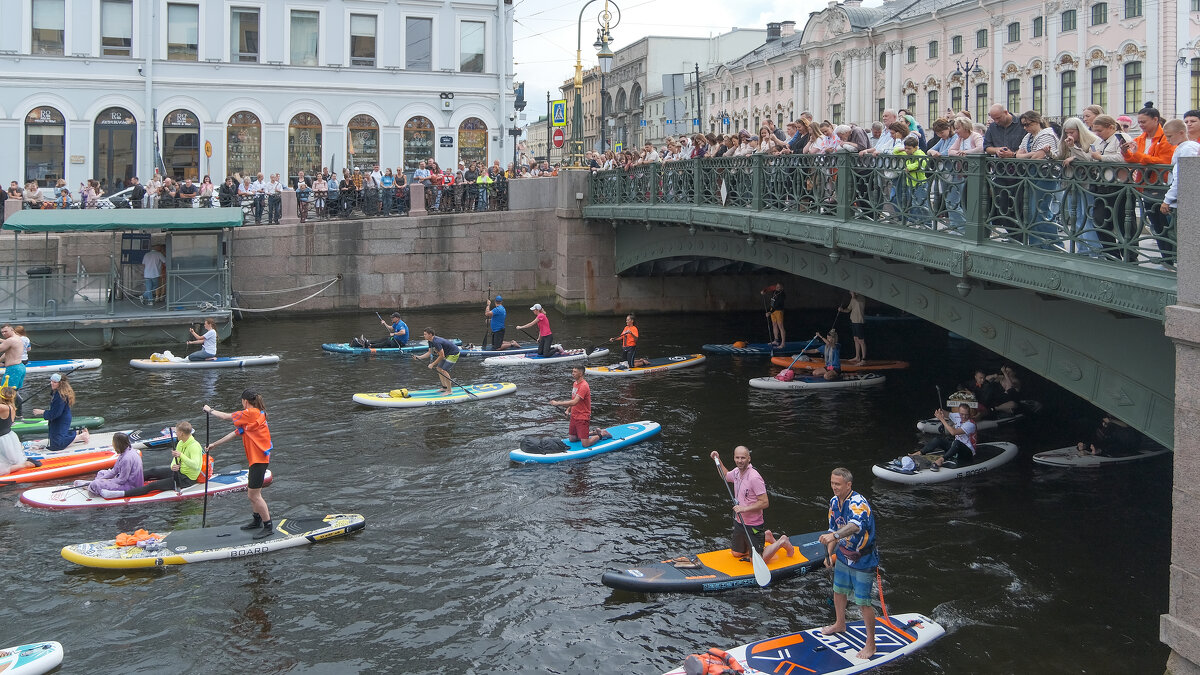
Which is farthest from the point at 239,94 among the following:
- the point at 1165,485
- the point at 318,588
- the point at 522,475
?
the point at 1165,485

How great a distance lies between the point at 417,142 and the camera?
40.2m

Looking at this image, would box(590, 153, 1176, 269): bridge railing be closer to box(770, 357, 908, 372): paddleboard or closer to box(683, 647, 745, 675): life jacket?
box(770, 357, 908, 372): paddleboard

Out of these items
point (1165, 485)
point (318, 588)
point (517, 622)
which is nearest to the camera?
point (517, 622)

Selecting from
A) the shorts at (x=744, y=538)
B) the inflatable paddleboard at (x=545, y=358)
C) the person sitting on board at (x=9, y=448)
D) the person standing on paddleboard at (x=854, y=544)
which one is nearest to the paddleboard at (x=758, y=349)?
the inflatable paddleboard at (x=545, y=358)

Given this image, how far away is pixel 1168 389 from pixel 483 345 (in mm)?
18809

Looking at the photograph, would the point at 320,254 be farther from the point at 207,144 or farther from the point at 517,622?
the point at 517,622

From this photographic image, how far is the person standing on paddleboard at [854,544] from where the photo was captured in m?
9.67

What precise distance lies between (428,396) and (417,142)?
21452 millimetres

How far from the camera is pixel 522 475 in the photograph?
52.7 feet

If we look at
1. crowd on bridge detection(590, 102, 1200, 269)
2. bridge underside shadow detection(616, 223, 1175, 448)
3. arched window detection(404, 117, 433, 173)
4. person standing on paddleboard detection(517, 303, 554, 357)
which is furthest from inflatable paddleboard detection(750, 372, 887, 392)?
arched window detection(404, 117, 433, 173)

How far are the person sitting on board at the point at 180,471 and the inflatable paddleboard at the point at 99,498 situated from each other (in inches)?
3.8

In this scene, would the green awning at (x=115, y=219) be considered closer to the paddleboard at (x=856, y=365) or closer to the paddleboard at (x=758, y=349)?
the paddleboard at (x=758, y=349)

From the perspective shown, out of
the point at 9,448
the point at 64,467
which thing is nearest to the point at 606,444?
the point at 64,467

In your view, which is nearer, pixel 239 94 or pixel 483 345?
pixel 483 345
